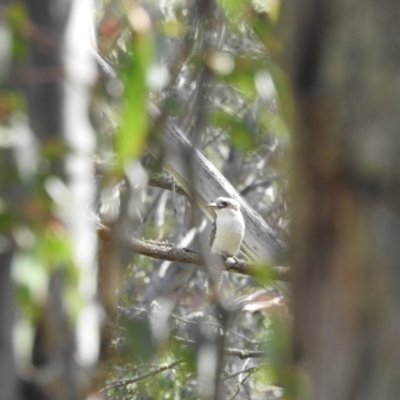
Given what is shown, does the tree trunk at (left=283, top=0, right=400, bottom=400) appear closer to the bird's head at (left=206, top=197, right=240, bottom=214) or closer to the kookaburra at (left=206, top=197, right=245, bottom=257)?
the bird's head at (left=206, top=197, right=240, bottom=214)

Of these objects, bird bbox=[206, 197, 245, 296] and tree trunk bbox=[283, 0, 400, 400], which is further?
bird bbox=[206, 197, 245, 296]

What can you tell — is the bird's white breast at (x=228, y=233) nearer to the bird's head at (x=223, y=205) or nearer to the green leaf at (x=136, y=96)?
the bird's head at (x=223, y=205)

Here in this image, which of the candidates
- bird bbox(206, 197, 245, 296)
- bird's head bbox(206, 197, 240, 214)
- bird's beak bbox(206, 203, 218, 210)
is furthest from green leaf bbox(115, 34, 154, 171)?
bird bbox(206, 197, 245, 296)

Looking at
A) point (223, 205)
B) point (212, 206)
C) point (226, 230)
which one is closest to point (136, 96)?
point (212, 206)

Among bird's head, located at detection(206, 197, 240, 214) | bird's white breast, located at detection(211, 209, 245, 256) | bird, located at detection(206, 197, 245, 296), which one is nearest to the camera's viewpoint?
bird's head, located at detection(206, 197, 240, 214)

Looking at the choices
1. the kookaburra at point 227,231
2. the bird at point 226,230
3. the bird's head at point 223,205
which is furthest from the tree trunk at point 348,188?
the kookaburra at point 227,231
